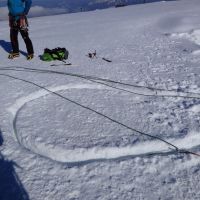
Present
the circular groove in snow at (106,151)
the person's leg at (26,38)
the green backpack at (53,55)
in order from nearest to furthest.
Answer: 1. the circular groove in snow at (106,151)
2. the person's leg at (26,38)
3. the green backpack at (53,55)

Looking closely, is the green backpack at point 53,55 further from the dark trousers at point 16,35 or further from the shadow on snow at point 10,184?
the shadow on snow at point 10,184

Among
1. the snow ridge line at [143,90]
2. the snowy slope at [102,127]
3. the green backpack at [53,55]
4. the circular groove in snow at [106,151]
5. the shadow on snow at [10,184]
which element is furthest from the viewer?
the green backpack at [53,55]

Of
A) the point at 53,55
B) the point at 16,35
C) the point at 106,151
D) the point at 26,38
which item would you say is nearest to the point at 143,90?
the point at 106,151

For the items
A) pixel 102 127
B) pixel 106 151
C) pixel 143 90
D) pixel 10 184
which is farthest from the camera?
pixel 143 90

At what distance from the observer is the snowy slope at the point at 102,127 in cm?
330

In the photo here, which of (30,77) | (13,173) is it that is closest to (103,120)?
(13,173)

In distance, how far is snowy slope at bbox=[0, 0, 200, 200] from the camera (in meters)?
3.30

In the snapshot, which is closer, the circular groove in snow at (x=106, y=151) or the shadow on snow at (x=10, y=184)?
the shadow on snow at (x=10, y=184)

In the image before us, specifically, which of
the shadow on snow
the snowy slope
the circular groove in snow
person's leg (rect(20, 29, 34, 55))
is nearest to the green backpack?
the snowy slope

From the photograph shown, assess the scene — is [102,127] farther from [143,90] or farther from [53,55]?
[53,55]

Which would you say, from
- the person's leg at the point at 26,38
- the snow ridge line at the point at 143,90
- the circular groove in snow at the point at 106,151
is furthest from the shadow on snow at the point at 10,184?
the person's leg at the point at 26,38

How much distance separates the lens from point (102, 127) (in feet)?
14.9

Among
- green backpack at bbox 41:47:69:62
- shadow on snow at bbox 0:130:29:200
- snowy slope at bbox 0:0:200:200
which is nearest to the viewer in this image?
shadow on snow at bbox 0:130:29:200

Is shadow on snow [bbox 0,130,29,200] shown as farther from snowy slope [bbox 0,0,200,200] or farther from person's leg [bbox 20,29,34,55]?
A: person's leg [bbox 20,29,34,55]
